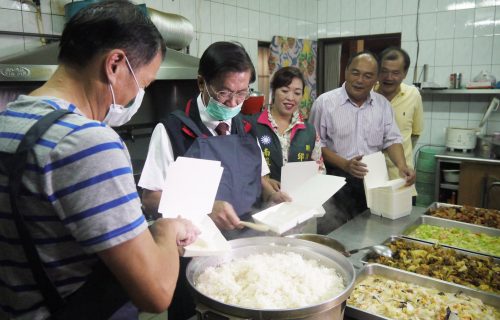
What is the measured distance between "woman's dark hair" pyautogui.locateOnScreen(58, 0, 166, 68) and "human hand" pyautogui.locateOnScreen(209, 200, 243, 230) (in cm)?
70

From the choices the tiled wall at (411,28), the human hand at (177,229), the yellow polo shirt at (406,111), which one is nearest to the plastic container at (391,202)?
the yellow polo shirt at (406,111)

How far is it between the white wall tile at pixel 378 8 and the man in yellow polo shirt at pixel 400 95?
6.48 ft

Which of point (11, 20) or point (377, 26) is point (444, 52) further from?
point (11, 20)

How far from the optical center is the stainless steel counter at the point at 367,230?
2057 mm

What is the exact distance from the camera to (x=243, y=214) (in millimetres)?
1861

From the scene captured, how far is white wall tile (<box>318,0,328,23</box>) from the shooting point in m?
5.82

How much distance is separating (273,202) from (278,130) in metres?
0.98

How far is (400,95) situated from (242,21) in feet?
6.30

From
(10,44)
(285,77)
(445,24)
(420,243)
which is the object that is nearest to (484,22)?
(445,24)

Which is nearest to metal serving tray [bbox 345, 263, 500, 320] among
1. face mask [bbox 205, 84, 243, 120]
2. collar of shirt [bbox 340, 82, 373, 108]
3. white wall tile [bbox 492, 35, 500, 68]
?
face mask [bbox 205, 84, 243, 120]

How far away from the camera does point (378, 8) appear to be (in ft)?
17.9

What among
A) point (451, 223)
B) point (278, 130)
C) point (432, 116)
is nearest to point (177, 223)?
point (278, 130)

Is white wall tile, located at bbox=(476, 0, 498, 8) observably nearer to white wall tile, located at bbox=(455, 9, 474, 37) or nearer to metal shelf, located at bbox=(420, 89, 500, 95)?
white wall tile, located at bbox=(455, 9, 474, 37)

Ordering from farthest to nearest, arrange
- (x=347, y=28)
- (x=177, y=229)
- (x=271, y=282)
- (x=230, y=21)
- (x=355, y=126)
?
(x=347, y=28), (x=230, y=21), (x=355, y=126), (x=271, y=282), (x=177, y=229)
